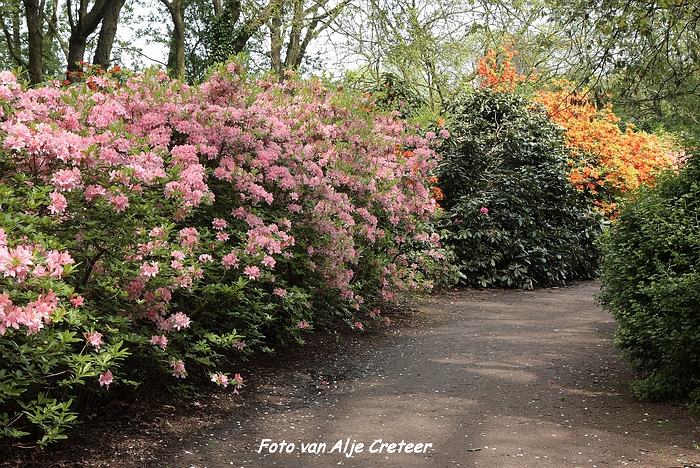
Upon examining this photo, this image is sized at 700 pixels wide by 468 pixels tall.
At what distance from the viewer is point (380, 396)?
5262mm

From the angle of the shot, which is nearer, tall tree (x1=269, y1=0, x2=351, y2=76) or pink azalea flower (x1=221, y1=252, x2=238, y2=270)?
pink azalea flower (x1=221, y1=252, x2=238, y2=270)

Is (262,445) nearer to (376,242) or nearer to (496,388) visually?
(496,388)

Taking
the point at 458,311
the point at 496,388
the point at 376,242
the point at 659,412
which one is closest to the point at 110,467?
the point at 496,388

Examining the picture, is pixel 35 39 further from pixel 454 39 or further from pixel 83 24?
pixel 454 39

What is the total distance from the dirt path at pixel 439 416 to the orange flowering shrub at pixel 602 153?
6591 mm

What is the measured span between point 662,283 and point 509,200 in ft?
24.6

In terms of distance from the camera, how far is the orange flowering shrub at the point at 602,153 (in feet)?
43.3

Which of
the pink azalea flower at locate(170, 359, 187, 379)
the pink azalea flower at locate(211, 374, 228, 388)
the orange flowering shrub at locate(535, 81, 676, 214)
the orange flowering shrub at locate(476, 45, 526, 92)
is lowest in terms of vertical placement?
the pink azalea flower at locate(211, 374, 228, 388)

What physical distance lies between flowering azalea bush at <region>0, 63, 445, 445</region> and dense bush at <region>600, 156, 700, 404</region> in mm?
2504

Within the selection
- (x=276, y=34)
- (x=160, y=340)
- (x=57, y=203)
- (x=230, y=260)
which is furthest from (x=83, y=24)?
(x=57, y=203)

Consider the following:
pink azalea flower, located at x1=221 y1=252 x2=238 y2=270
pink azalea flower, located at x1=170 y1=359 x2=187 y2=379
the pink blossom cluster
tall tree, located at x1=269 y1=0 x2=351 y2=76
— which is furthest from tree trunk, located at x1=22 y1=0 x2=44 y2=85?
the pink blossom cluster

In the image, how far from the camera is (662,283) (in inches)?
177

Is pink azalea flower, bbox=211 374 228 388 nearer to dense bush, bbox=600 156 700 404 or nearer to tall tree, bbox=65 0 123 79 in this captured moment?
dense bush, bbox=600 156 700 404

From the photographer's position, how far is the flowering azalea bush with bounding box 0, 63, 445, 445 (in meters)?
3.26
